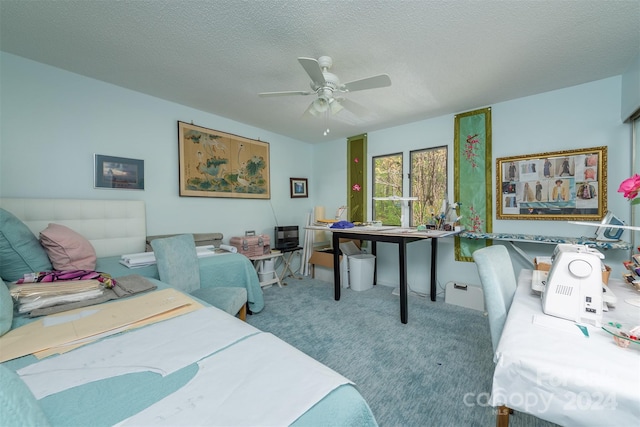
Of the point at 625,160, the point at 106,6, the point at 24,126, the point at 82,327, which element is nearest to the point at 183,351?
the point at 82,327

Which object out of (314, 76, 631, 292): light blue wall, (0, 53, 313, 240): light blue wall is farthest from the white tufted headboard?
(314, 76, 631, 292): light blue wall

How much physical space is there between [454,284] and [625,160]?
1.98 meters

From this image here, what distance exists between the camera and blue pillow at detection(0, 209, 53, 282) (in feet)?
5.28

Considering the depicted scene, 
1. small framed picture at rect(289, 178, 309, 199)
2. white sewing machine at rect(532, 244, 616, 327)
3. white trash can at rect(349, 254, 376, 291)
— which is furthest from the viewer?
small framed picture at rect(289, 178, 309, 199)

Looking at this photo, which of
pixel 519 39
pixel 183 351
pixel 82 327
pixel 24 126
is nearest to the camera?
pixel 183 351

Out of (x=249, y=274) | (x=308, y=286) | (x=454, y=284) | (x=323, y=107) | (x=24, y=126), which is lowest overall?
(x=308, y=286)

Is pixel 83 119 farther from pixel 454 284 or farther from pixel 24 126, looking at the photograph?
pixel 454 284

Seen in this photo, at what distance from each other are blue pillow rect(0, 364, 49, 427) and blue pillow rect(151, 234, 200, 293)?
1601mm

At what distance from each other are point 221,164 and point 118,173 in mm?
1168

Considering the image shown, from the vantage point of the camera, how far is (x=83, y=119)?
2.46 metres

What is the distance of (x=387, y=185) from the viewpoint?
4.02 m

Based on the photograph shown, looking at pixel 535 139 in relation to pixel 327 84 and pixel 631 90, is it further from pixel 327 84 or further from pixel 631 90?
pixel 327 84

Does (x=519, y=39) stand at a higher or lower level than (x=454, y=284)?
higher

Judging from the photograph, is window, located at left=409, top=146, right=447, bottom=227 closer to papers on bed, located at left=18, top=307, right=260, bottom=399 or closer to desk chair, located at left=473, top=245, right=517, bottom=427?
desk chair, located at left=473, top=245, right=517, bottom=427
